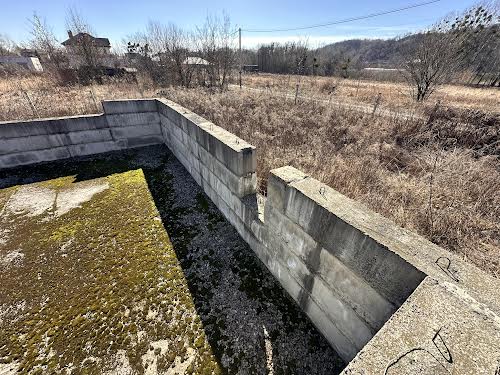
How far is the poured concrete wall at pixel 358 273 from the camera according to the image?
1148 millimetres

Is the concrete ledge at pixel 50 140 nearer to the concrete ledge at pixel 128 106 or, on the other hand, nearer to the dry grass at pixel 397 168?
the concrete ledge at pixel 128 106

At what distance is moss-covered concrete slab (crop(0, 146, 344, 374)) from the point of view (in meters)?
2.27

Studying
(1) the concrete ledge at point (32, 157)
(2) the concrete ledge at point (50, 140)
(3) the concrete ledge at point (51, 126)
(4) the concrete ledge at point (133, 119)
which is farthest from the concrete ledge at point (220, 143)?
(1) the concrete ledge at point (32, 157)

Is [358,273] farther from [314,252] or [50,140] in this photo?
[50,140]

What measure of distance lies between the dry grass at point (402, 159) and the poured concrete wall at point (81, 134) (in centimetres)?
209

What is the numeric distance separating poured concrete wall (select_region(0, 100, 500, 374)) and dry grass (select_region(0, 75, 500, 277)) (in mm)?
1037

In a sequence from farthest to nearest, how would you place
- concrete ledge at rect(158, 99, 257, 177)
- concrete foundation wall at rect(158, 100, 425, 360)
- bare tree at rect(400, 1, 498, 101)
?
bare tree at rect(400, 1, 498, 101)
concrete ledge at rect(158, 99, 257, 177)
concrete foundation wall at rect(158, 100, 425, 360)

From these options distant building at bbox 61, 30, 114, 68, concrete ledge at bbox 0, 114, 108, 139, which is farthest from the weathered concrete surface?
distant building at bbox 61, 30, 114, 68

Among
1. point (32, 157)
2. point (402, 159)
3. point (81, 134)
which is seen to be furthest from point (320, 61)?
point (32, 157)

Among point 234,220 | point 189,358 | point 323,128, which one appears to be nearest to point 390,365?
point 189,358

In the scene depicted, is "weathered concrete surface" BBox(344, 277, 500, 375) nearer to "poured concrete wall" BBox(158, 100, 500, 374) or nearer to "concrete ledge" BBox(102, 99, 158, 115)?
"poured concrete wall" BBox(158, 100, 500, 374)

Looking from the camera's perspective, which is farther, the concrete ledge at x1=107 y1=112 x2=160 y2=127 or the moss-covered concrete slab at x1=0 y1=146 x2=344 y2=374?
the concrete ledge at x1=107 y1=112 x2=160 y2=127

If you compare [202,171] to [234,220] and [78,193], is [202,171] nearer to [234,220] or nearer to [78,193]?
[234,220]

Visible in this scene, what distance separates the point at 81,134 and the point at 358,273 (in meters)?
7.43
